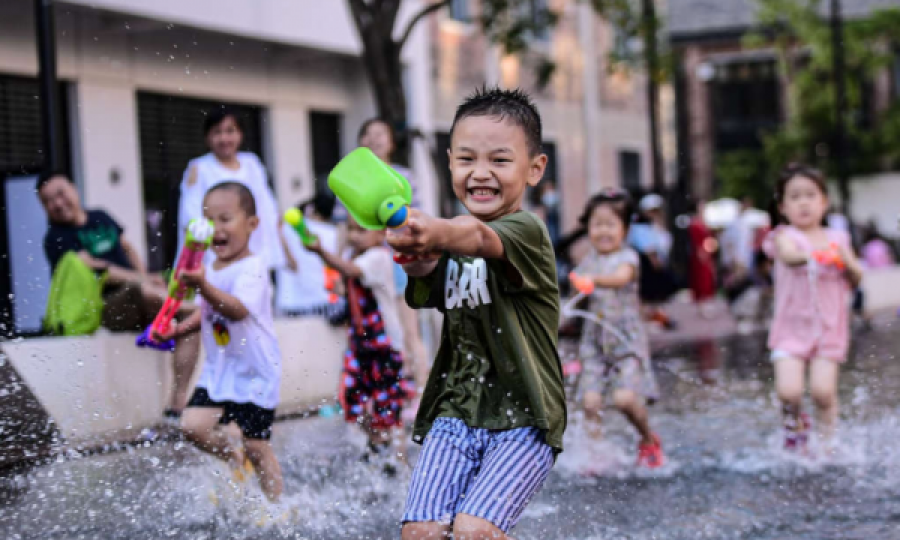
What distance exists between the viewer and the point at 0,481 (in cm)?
598

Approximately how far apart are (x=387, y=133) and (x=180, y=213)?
4.68 ft

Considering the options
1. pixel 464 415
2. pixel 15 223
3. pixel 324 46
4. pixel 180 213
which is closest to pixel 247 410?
pixel 464 415

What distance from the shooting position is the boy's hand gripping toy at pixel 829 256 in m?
6.79

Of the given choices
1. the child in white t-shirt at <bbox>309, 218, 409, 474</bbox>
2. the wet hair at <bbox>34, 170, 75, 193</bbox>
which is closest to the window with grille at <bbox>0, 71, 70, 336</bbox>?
the wet hair at <bbox>34, 170, 75, 193</bbox>

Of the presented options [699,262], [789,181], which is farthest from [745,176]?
[789,181]

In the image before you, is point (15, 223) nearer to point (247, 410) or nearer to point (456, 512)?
point (247, 410)

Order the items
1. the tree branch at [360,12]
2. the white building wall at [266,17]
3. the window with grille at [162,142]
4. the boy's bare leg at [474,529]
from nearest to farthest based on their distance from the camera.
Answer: the boy's bare leg at [474,529] < the tree branch at [360,12] < the white building wall at [266,17] < the window with grille at [162,142]

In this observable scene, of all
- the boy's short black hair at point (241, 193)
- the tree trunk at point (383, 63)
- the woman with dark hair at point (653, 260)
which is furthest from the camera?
the woman with dark hair at point (653, 260)

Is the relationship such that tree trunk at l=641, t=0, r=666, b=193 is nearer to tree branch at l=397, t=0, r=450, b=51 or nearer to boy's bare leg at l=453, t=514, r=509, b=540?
tree branch at l=397, t=0, r=450, b=51

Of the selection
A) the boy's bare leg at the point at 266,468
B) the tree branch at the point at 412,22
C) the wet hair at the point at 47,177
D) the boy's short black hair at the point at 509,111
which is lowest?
the boy's bare leg at the point at 266,468

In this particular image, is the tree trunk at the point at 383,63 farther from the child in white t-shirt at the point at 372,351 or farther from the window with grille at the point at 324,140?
the window with grille at the point at 324,140

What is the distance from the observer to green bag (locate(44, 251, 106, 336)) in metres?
7.27

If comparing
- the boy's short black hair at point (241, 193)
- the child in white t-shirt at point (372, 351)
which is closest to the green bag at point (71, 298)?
the child in white t-shirt at point (372, 351)

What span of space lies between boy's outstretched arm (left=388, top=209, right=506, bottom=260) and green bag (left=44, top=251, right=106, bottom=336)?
464cm
